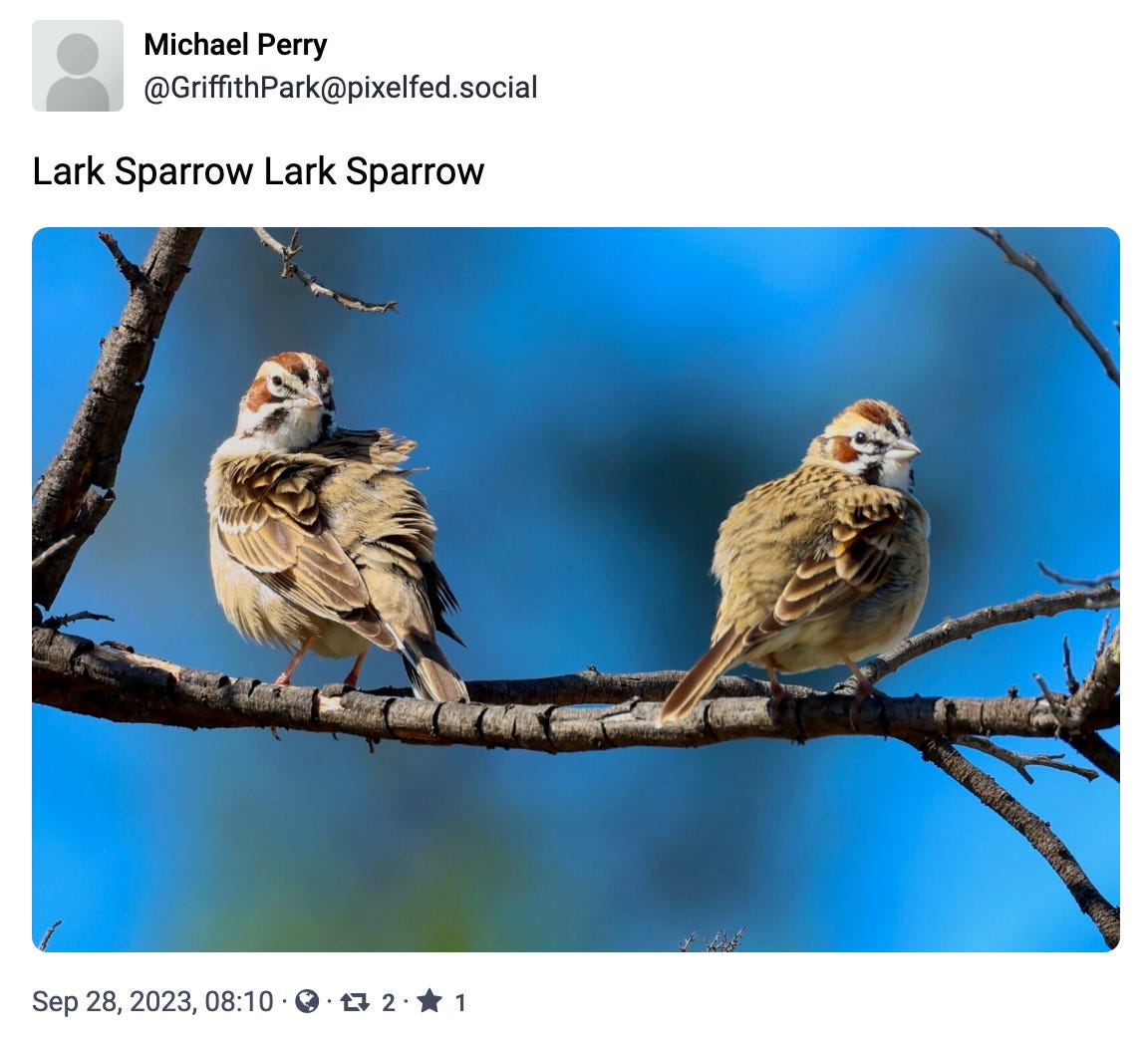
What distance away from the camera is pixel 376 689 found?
566 centimetres

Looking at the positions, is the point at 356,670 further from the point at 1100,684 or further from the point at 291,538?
the point at 1100,684

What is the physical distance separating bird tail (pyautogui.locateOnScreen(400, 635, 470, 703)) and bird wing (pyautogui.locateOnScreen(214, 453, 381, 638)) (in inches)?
8.8

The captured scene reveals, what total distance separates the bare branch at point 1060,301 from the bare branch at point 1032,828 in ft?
5.78

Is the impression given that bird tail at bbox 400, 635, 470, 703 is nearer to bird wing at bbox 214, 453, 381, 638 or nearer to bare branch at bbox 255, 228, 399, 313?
bird wing at bbox 214, 453, 381, 638

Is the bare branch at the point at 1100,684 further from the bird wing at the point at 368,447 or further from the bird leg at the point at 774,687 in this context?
the bird wing at the point at 368,447

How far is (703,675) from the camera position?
4.55 metres

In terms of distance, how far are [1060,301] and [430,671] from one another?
317cm

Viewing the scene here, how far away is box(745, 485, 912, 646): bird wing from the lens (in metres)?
4.96

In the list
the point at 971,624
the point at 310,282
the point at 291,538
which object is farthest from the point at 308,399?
the point at 971,624
